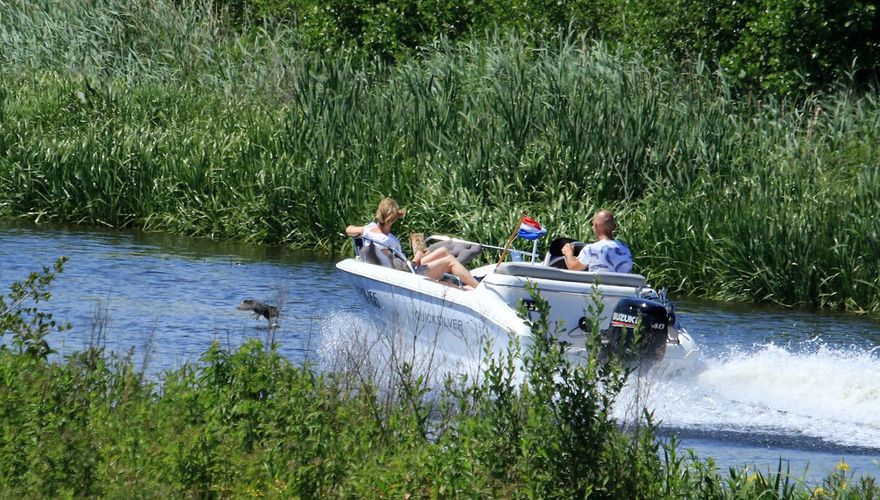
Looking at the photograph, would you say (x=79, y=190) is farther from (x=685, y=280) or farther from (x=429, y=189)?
(x=685, y=280)

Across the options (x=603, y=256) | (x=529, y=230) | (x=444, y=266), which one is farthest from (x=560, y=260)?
(x=444, y=266)

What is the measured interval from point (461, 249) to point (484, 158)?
15.3ft

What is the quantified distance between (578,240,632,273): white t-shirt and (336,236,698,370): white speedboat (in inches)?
10.7

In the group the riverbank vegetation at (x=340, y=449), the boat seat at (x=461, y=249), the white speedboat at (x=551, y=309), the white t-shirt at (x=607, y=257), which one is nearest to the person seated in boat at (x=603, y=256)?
the white t-shirt at (x=607, y=257)

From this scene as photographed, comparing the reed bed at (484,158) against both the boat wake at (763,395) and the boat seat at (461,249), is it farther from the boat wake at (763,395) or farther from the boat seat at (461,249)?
the boat wake at (763,395)

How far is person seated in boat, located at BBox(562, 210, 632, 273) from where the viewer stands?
11.2m

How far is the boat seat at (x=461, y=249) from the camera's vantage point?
1243 centimetres

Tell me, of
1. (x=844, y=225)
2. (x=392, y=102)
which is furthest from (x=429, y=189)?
(x=844, y=225)

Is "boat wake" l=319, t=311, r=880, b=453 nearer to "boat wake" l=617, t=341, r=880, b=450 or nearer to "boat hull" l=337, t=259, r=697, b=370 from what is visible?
"boat wake" l=617, t=341, r=880, b=450

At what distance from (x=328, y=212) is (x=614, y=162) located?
11.8 ft

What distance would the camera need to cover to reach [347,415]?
6867 millimetres

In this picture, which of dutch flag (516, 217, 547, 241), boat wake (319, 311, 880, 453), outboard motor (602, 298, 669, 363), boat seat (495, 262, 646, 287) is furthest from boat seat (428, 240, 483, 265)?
outboard motor (602, 298, 669, 363)

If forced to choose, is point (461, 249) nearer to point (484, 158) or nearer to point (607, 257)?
point (607, 257)

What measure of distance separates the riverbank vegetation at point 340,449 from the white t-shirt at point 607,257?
4378 mm
